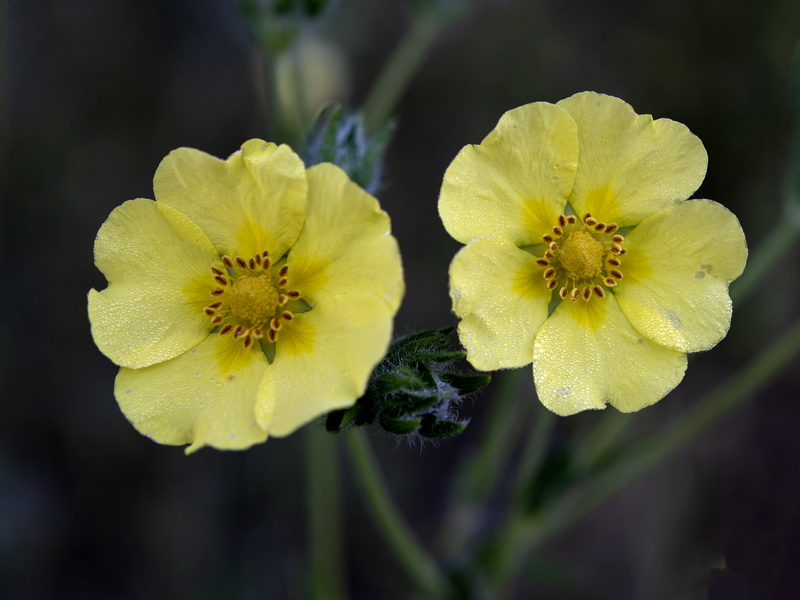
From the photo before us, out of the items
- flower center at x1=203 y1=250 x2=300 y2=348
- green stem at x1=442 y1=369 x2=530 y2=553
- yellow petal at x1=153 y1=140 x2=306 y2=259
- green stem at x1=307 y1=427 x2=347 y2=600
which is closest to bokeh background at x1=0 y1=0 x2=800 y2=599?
green stem at x1=307 y1=427 x2=347 y2=600

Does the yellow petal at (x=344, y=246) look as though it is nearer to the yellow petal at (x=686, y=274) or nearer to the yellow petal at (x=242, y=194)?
the yellow petal at (x=242, y=194)

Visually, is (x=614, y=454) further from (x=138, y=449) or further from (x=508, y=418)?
(x=138, y=449)

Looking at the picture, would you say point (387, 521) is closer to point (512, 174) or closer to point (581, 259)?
point (581, 259)

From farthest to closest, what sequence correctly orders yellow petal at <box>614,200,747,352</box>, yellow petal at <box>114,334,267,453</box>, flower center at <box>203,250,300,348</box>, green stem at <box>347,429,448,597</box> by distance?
green stem at <box>347,429,448,597</box> → flower center at <box>203,250,300,348</box> → yellow petal at <box>614,200,747,352</box> → yellow petal at <box>114,334,267,453</box>

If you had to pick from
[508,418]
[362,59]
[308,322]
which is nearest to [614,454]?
[508,418]

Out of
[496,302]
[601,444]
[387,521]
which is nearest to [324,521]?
[387,521]

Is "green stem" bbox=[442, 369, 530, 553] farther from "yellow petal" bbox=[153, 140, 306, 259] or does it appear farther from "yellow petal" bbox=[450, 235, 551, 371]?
"yellow petal" bbox=[153, 140, 306, 259]

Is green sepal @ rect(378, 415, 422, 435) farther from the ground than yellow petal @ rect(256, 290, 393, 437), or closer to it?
closer to it

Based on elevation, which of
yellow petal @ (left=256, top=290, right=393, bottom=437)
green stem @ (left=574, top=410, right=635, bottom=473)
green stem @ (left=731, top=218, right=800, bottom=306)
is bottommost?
green stem @ (left=574, top=410, right=635, bottom=473)
